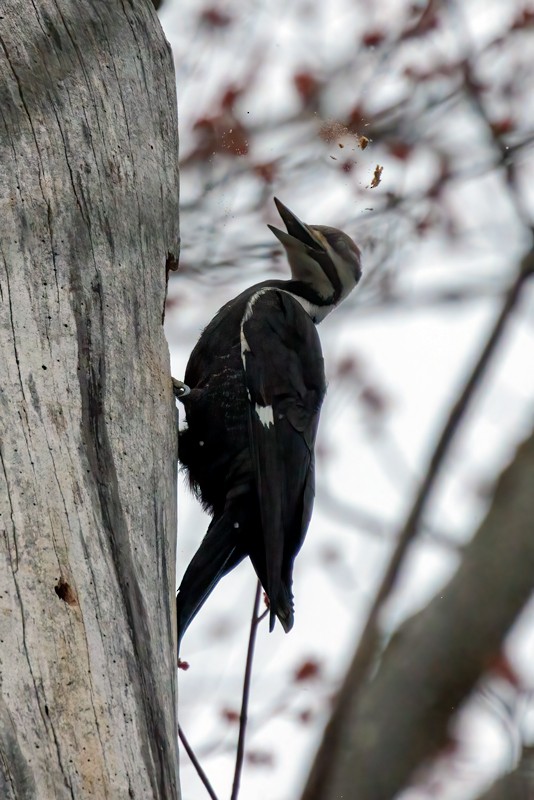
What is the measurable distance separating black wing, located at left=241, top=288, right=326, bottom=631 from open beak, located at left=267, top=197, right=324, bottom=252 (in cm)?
30

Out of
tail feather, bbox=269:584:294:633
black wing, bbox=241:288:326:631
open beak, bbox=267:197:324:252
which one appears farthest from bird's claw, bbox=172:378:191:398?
open beak, bbox=267:197:324:252

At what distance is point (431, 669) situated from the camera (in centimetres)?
172

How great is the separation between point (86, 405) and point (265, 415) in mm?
906

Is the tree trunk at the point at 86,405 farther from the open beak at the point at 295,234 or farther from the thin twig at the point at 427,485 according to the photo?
the open beak at the point at 295,234

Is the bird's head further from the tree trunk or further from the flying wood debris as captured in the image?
the tree trunk

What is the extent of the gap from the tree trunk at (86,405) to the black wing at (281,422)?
0.46 m

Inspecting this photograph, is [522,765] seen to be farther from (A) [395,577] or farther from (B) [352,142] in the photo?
(B) [352,142]

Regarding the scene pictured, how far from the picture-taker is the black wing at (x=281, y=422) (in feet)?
7.66

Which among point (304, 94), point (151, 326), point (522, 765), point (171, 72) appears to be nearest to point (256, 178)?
point (304, 94)

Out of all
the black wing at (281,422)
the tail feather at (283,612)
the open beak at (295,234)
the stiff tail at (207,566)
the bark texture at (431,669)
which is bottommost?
the bark texture at (431,669)

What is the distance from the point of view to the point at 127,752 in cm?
150

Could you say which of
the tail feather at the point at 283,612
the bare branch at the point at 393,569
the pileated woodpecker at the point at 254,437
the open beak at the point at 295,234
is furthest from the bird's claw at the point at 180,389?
the bare branch at the point at 393,569

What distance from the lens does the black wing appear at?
2336mm

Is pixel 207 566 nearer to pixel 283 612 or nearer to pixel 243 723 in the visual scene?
pixel 283 612
